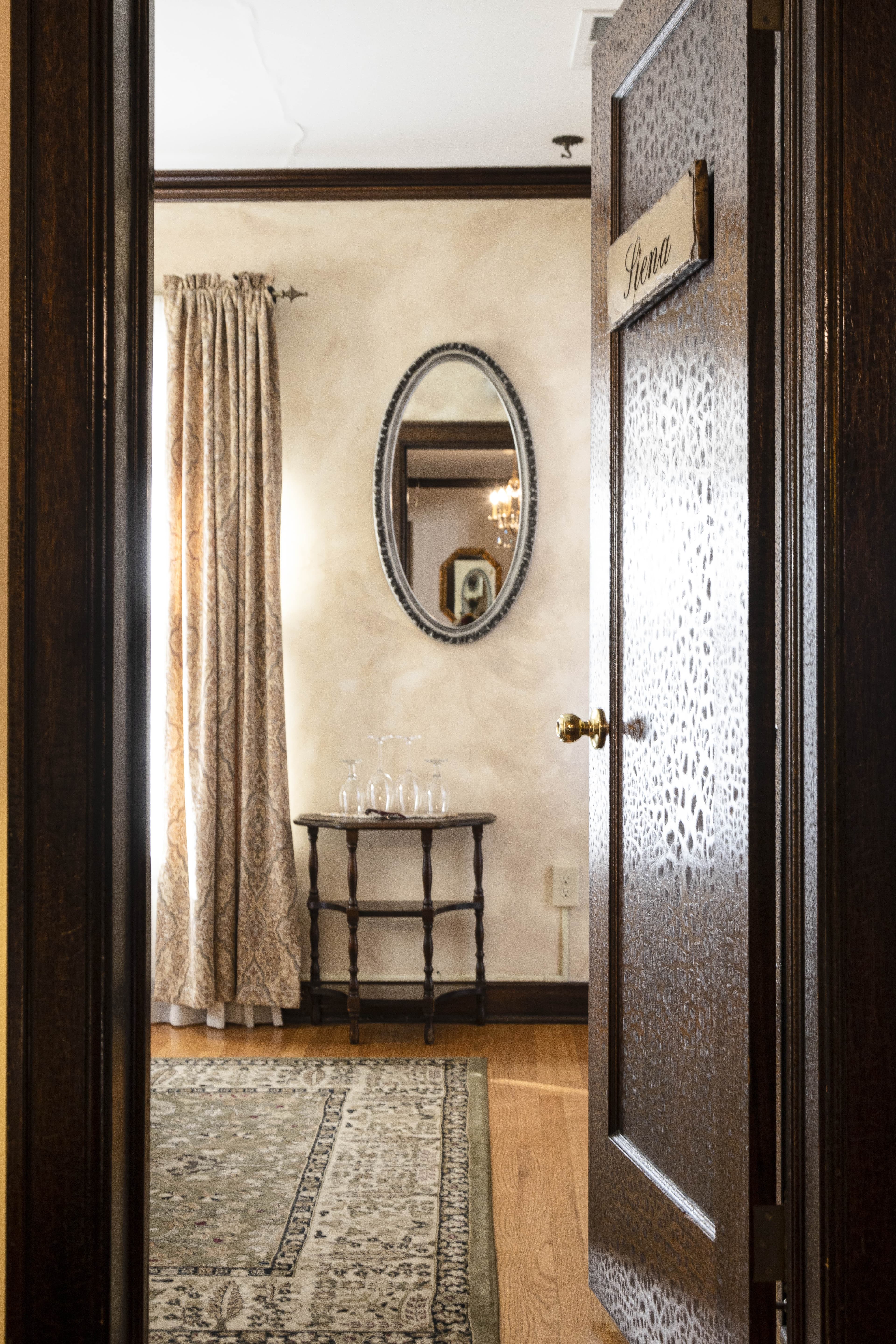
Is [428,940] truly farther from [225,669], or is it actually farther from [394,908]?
[225,669]

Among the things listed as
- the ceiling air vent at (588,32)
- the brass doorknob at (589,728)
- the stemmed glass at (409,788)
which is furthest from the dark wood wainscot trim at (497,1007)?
the ceiling air vent at (588,32)

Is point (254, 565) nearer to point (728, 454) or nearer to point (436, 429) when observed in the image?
point (436, 429)

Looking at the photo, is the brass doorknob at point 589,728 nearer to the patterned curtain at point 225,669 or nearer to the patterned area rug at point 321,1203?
the patterned area rug at point 321,1203

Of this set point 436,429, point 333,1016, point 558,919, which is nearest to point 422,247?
point 436,429

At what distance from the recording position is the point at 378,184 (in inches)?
150

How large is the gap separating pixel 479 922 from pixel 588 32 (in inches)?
105

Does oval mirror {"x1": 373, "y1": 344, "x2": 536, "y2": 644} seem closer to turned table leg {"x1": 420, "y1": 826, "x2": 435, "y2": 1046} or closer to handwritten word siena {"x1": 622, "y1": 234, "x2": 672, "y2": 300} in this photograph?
turned table leg {"x1": 420, "y1": 826, "x2": 435, "y2": 1046}

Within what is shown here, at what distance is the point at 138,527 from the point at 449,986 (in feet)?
9.18

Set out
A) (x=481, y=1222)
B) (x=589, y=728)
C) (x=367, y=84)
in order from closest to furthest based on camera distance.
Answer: (x=589, y=728) < (x=481, y=1222) < (x=367, y=84)

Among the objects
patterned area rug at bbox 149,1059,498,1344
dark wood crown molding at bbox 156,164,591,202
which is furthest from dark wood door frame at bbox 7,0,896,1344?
dark wood crown molding at bbox 156,164,591,202

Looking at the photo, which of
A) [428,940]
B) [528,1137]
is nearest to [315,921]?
[428,940]

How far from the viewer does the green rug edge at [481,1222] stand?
6.29ft

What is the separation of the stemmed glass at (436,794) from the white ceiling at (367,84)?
2.04 meters

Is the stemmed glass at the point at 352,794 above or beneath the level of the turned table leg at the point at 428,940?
above
